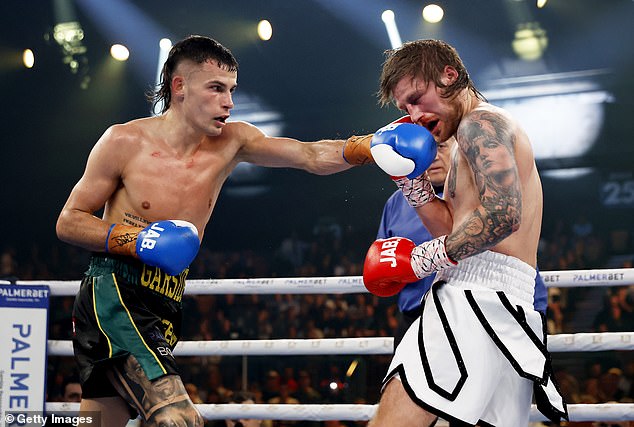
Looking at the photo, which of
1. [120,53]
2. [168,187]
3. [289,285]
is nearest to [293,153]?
[168,187]

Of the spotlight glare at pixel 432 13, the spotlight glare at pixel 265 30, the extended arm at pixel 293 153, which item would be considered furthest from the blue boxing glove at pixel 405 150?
the spotlight glare at pixel 265 30

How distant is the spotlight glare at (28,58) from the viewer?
24.2 feet

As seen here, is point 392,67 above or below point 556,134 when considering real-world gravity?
below

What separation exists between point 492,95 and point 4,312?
5118 mm

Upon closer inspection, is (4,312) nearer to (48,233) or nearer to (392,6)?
(392,6)

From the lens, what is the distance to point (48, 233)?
25.2 feet

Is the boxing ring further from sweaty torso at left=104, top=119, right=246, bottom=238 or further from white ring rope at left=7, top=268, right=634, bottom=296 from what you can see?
sweaty torso at left=104, top=119, right=246, bottom=238

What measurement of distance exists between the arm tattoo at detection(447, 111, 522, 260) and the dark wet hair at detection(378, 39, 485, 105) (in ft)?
0.65

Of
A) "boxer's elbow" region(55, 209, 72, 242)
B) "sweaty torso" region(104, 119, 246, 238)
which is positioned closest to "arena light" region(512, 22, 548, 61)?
"sweaty torso" region(104, 119, 246, 238)

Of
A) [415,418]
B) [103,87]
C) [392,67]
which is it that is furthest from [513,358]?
[103,87]

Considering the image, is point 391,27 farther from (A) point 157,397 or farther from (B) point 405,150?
(A) point 157,397

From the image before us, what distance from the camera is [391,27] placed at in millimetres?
6652

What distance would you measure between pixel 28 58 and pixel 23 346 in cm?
541

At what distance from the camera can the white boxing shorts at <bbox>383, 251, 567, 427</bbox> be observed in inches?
64.4
